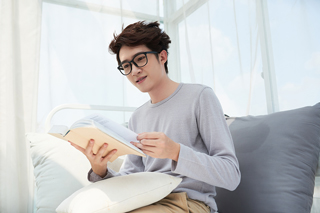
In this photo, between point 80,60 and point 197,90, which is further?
point 80,60

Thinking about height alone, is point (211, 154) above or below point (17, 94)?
below

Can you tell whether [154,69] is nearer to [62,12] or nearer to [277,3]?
[277,3]

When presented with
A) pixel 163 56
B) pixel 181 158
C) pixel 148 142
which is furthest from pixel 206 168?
pixel 163 56

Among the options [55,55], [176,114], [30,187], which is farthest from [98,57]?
[176,114]

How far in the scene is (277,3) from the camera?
1.41 m

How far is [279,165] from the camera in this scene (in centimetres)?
94

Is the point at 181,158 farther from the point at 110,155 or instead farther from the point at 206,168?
the point at 110,155

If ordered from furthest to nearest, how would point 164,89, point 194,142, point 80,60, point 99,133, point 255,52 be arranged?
point 80,60 → point 255,52 → point 164,89 → point 194,142 → point 99,133

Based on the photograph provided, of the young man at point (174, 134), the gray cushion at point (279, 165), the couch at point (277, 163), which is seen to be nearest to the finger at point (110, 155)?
the young man at point (174, 134)

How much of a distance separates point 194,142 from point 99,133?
0.44m

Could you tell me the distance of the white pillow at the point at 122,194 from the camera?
792 mm

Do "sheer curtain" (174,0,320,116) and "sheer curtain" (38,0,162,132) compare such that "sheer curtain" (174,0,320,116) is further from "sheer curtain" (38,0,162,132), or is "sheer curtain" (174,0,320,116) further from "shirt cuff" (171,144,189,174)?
"shirt cuff" (171,144,189,174)

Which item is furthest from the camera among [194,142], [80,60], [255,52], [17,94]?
[80,60]

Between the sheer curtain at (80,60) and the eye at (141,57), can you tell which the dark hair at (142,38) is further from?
the sheer curtain at (80,60)
